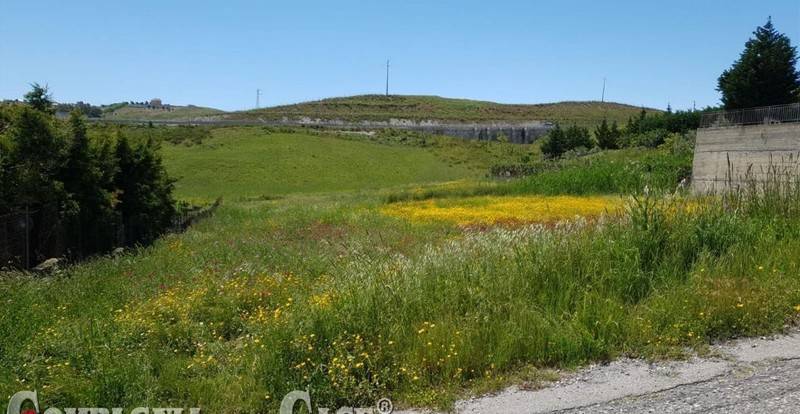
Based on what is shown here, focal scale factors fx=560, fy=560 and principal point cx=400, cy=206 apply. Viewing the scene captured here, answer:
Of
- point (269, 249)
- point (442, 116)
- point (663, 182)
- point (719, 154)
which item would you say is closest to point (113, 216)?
point (269, 249)

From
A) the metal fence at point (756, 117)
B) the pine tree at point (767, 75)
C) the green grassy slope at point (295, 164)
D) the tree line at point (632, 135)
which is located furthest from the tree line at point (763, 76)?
the green grassy slope at point (295, 164)

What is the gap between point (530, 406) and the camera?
3633mm

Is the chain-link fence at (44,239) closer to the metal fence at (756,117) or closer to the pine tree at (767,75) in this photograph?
the metal fence at (756,117)

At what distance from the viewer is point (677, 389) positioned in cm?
376

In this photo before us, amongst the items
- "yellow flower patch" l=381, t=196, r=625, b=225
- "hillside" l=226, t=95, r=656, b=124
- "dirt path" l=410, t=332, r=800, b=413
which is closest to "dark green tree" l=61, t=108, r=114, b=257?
"yellow flower patch" l=381, t=196, r=625, b=225

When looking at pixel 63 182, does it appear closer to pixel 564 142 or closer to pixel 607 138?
pixel 564 142

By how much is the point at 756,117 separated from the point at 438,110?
4371 inches

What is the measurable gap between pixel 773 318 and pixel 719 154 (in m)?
31.3

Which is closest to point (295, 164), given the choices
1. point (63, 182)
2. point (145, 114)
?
point (63, 182)

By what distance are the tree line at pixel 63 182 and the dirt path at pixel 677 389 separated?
44.4ft

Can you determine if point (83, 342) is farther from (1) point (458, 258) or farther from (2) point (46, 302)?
(1) point (458, 258)

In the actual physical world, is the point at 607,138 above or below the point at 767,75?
below

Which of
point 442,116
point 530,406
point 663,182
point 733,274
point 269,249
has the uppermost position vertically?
point 442,116

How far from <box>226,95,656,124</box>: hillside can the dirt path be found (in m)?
107
